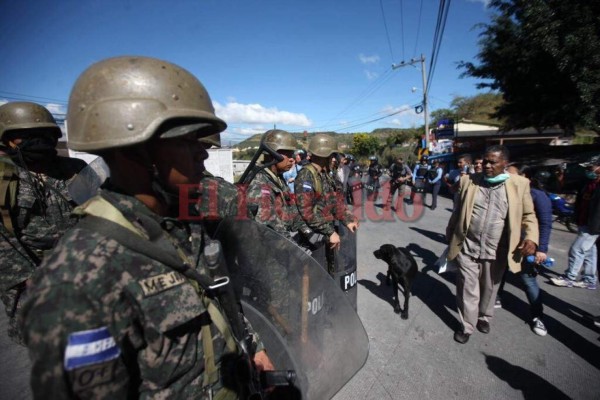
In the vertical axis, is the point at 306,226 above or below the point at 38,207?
below

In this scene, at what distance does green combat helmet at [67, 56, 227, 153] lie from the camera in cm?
102

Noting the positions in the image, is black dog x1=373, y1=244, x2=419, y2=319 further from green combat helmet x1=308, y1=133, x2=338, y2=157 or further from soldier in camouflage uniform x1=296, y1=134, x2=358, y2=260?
green combat helmet x1=308, y1=133, x2=338, y2=157

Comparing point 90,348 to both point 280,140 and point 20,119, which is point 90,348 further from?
point 280,140

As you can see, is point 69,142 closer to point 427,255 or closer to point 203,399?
point 203,399

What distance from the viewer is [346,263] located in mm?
2924

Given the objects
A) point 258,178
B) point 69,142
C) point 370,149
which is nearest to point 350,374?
point 69,142

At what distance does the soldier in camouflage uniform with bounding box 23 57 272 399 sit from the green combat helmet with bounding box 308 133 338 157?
Result: 2614 mm

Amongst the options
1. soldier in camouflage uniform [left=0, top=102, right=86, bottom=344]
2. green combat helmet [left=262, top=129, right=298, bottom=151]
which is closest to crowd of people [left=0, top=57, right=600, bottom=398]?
soldier in camouflage uniform [left=0, top=102, right=86, bottom=344]

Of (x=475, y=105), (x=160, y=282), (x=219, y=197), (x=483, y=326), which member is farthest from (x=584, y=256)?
(x=475, y=105)

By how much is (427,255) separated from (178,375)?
553 cm

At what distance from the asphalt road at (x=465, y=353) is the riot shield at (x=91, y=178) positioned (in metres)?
2.08

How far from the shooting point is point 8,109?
2605 mm

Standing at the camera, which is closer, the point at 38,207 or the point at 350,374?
the point at 350,374

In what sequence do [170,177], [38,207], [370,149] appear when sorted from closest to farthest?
Result: [170,177] < [38,207] < [370,149]
